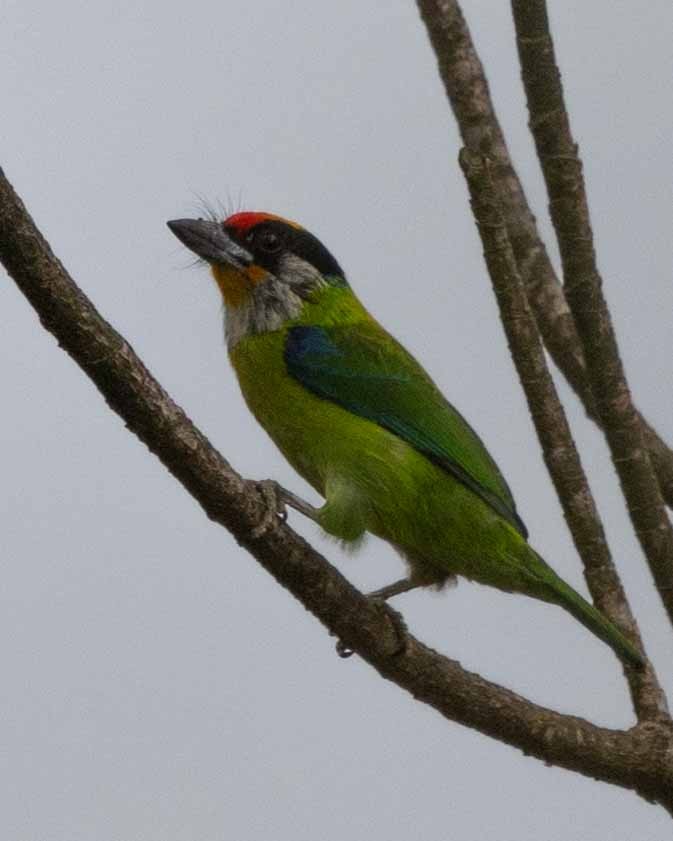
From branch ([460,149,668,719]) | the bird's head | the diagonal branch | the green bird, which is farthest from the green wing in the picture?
the diagonal branch

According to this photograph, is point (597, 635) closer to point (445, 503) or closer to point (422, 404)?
point (445, 503)

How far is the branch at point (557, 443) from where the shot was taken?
4.91 m

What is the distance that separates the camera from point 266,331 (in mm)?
5809

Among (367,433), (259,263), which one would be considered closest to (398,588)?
(367,433)

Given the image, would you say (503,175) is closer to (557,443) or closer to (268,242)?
(268,242)

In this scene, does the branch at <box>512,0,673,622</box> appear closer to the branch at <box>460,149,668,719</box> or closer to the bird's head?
the branch at <box>460,149,668,719</box>

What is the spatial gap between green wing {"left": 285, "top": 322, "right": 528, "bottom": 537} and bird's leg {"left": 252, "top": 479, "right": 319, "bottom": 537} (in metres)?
0.55

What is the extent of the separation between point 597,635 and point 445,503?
652 mm

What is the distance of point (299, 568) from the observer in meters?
4.34

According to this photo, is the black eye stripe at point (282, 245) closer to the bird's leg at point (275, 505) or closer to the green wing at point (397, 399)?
the green wing at point (397, 399)

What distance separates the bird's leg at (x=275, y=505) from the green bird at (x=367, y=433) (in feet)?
0.06

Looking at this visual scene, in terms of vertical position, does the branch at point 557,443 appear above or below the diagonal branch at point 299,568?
above

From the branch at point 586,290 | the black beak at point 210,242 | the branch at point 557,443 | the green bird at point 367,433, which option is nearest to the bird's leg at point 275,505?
the green bird at point 367,433

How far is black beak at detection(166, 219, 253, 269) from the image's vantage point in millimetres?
5957
